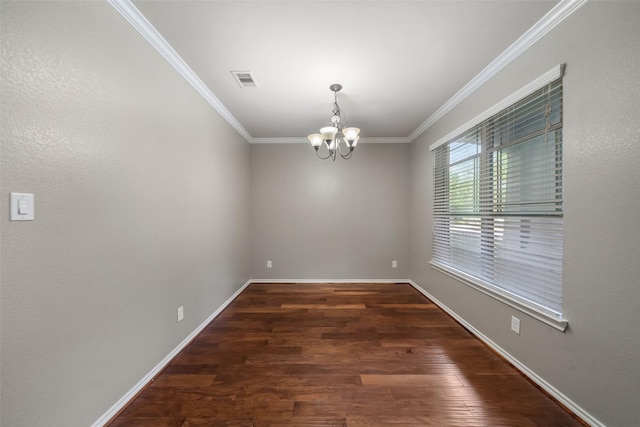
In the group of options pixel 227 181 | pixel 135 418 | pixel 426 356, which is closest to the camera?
pixel 135 418

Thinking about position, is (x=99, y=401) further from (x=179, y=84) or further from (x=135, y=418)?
(x=179, y=84)

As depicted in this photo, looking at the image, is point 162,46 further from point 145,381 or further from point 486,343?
point 486,343

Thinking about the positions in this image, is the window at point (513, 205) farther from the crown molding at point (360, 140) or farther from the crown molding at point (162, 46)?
the crown molding at point (162, 46)

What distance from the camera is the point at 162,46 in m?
1.74

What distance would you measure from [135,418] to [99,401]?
237 mm

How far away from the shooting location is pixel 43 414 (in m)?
1.04

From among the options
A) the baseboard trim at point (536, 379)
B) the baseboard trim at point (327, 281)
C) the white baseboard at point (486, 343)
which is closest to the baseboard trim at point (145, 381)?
the white baseboard at point (486, 343)

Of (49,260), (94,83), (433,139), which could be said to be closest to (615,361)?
(433,139)

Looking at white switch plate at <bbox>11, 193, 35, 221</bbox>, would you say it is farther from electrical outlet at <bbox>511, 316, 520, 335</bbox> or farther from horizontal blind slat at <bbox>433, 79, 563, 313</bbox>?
electrical outlet at <bbox>511, 316, 520, 335</bbox>

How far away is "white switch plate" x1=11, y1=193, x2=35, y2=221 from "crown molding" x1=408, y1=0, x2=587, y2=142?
3.09 metres

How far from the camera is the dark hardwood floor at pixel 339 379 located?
139 centimetres

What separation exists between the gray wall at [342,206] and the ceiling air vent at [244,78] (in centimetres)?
171

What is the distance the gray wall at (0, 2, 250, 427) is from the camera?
0.96m

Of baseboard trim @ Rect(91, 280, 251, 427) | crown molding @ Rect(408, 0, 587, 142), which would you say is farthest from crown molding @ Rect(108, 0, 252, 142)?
crown molding @ Rect(408, 0, 587, 142)
